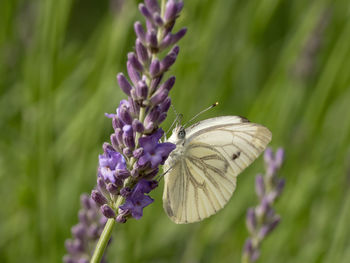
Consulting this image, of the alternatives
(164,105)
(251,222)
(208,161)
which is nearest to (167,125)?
(208,161)

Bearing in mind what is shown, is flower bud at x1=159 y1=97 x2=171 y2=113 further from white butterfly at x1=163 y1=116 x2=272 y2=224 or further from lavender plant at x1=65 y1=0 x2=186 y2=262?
white butterfly at x1=163 y1=116 x2=272 y2=224

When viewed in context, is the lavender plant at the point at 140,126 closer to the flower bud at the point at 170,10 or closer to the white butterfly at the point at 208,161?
the flower bud at the point at 170,10

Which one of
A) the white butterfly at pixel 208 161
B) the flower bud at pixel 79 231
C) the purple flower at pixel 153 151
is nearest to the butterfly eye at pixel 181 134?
the white butterfly at pixel 208 161

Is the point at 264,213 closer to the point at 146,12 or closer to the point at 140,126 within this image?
the point at 140,126

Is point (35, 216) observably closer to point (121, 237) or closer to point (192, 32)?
point (121, 237)

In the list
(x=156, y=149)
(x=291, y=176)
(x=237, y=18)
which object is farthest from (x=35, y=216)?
(x=237, y=18)
